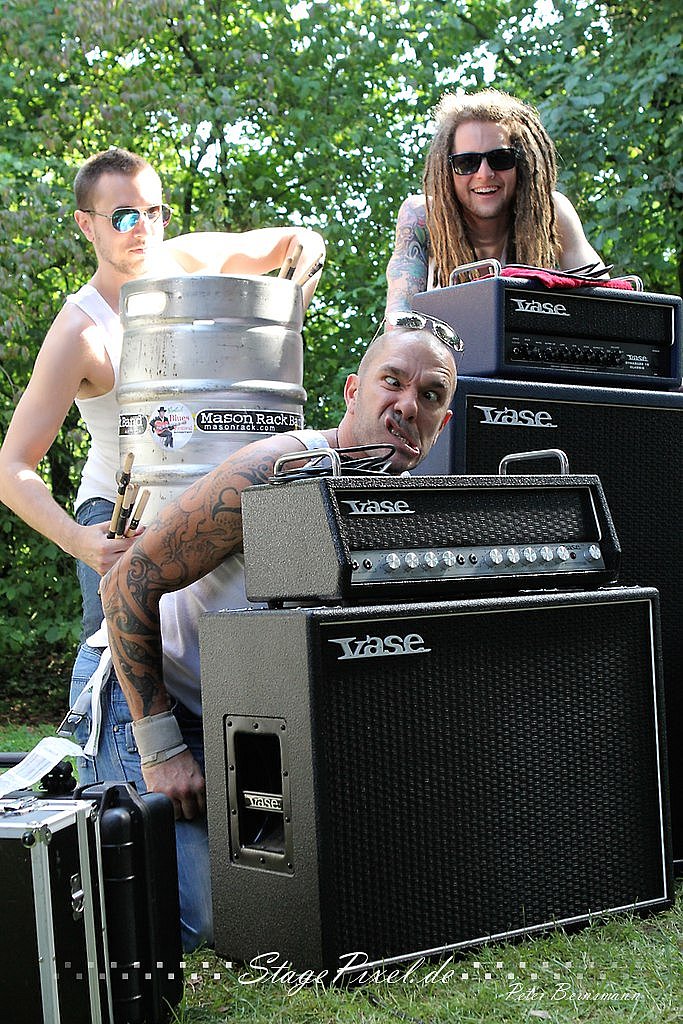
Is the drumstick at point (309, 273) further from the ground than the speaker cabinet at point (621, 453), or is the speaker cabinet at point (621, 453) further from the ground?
the drumstick at point (309, 273)

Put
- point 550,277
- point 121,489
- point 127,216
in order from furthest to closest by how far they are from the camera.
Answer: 1. point 127,216
2. point 550,277
3. point 121,489

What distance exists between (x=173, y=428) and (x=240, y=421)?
17 cm

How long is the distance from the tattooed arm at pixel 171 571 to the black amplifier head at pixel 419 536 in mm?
131

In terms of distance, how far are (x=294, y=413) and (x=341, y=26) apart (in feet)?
20.6

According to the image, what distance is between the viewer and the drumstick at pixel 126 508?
261cm

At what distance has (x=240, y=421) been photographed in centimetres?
319

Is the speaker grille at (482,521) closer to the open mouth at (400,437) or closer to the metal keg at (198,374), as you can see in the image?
the open mouth at (400,437)

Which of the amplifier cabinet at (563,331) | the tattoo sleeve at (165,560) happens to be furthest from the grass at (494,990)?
the amplifier cabinet at (563,331)

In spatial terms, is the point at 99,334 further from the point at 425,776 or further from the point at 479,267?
the point at 425,776

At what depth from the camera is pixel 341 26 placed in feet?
28.9

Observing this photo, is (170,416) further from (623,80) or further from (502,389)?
(623,80)

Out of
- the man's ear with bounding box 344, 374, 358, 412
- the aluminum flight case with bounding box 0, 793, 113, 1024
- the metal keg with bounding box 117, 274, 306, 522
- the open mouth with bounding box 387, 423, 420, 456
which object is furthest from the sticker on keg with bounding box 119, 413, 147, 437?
the aluminum flight case with bounding box 0, 793, 113, 1024

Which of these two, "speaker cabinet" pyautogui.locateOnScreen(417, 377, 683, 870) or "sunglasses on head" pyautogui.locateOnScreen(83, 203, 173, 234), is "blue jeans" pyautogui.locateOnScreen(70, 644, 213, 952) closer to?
"speaker cabinet" pyautogui.locateOnScreen(417, 377, 683, 870)

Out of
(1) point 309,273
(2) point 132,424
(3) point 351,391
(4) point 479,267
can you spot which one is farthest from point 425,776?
(1) point 309,273
